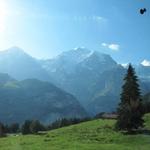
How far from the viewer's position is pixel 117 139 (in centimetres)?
5900

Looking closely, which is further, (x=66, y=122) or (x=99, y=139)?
(x=66, y=122)

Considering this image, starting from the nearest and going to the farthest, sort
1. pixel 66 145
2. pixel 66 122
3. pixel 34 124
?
pixel 66 145 → pixel 34 124 → pixel 66 122

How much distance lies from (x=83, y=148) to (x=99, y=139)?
13342 mm

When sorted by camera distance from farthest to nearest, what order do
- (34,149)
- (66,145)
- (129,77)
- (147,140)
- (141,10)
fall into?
(129,77) < (147,140) < (66,145) < (34,149) < (141,10)

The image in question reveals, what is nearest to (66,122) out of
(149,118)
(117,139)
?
(149,118)

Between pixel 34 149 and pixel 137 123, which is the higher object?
pixel 137 123

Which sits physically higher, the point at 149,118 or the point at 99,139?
the point at 149,118

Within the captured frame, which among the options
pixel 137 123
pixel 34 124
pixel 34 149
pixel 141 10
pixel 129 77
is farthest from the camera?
pixel 34 124

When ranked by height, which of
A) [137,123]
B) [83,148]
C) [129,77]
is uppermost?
[129,77]

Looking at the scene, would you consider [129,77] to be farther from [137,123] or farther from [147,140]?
[147,140]

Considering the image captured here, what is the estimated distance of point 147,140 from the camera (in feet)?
185

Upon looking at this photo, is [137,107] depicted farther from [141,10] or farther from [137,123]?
[141,10]

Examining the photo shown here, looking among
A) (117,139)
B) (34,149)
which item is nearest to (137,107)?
(117,139)

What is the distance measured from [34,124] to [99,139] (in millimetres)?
87804
